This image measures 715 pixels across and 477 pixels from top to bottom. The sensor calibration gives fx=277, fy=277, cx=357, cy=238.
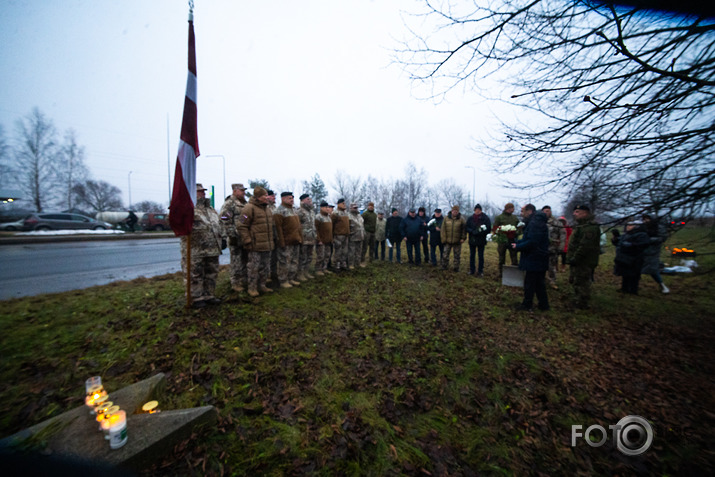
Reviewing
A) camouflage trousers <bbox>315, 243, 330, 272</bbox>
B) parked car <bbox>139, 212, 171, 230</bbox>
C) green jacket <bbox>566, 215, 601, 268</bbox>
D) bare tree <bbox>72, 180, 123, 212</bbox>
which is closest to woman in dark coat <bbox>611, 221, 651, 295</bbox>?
green jacket <bbox>566, 215, 601, 268</bbox>

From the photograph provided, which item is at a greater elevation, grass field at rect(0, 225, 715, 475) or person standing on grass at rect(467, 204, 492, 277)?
person standing on grass at rect(467, 204, 492, 277)

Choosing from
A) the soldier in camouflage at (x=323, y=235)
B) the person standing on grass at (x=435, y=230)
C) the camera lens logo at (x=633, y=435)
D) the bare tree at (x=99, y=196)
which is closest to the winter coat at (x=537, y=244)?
the camera lens logo at (x=633, y=435)

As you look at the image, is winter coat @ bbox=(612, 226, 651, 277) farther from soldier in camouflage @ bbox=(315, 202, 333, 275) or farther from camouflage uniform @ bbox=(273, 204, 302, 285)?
camouflage uniform @ bbox=(273, 204, 302, 285)

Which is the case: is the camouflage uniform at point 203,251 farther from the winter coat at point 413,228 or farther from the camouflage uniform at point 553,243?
the camouflage uniform at point 553,243

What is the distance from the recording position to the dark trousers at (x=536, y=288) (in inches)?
238

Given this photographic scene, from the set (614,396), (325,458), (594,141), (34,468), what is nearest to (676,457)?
(614,396)

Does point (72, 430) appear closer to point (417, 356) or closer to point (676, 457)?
point (417, 356)

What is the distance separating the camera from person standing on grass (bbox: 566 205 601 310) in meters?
5.86

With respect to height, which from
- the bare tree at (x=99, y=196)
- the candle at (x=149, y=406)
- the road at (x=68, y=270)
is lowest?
the candle at (x=149, y=406)

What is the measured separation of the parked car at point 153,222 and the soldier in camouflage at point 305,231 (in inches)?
1184

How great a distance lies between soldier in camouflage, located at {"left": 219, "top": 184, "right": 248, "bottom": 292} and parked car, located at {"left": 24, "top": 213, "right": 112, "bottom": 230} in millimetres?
27372

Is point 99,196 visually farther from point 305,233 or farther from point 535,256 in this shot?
point 535,256

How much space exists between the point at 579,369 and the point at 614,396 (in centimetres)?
56

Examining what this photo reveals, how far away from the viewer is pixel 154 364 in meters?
3.53
